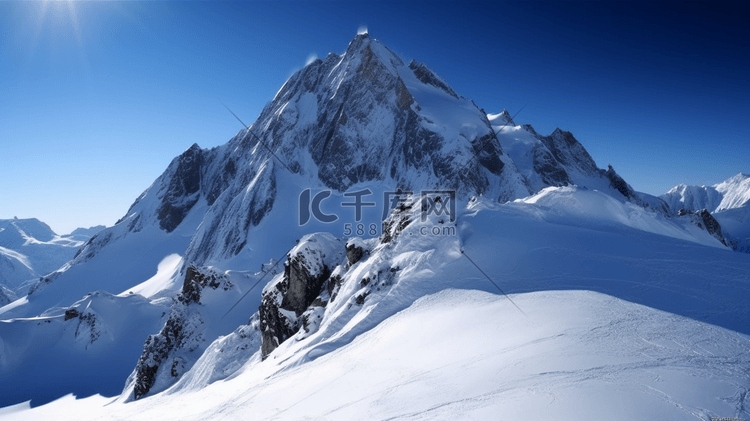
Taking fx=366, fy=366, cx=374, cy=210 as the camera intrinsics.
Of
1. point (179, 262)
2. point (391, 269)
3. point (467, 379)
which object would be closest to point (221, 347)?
point (391, 269)

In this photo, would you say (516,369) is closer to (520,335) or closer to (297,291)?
(520,335)

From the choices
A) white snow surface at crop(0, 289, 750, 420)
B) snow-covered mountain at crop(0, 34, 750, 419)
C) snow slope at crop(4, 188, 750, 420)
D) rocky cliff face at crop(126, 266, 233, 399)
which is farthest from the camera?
rocky cliff face at crop(126, 266, 233, 399)

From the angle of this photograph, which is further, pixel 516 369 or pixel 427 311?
pixel 427 311

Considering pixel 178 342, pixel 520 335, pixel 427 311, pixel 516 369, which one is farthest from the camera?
pixel 178 342

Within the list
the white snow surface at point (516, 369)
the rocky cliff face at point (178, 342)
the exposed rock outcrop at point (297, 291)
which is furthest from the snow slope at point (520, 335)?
the rocky cliff face at point (178, 342)

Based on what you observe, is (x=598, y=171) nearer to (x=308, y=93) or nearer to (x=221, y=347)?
(x=308, y=93)

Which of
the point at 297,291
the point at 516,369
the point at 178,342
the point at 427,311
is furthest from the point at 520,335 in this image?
the point at 178,342

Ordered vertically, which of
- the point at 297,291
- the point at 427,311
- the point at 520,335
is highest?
the point at 297,291

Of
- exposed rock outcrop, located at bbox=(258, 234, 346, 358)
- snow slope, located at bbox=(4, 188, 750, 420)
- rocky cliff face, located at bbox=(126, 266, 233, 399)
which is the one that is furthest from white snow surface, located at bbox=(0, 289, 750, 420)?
rocky cliff face, located at bbox=(126, 266, 233, 399)

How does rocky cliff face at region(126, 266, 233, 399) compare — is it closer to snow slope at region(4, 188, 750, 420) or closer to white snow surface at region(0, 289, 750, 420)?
snow slope at region(4, 188, 750, 420)
